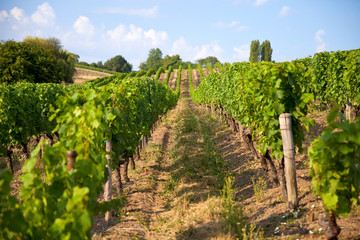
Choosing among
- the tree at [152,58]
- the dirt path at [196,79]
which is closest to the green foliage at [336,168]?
the dirt path at [196,79]

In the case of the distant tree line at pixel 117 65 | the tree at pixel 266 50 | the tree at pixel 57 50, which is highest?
the distant tree line at pixel 117 65

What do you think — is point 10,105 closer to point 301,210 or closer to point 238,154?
point 238,154

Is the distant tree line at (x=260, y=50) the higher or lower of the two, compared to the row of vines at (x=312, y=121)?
higher

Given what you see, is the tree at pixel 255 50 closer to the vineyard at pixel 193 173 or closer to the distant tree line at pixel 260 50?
the distant tree line at pixel 260 50

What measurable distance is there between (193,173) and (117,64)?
10129cm

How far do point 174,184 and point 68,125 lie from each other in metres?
3.90

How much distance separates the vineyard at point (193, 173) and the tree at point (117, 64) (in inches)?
3741

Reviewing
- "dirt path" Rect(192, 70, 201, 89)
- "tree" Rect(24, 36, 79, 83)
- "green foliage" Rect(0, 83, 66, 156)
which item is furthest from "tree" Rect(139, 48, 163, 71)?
"green foliage" Rect(0, 83, 66, 156)

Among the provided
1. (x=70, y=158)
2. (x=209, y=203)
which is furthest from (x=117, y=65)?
(x=70, y=158)

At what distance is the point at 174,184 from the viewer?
7004 mm

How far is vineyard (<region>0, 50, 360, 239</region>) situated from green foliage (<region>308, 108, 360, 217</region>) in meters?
0.01

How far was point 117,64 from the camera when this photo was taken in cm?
10319

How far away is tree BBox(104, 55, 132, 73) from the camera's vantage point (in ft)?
336

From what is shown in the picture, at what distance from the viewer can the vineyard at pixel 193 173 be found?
2.43 metres
